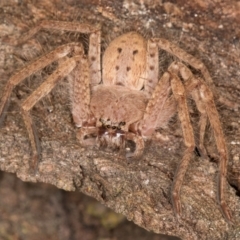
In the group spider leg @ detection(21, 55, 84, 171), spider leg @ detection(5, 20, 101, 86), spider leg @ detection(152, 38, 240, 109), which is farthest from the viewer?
spider leg @ detection(5, 20, 101, 86)

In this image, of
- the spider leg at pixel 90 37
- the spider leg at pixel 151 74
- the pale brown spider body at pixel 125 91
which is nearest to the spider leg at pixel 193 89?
the pale brown spider body at pixel 125 91

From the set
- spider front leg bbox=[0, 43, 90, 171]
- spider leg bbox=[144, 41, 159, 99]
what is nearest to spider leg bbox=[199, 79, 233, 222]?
spider leg bbox=[144, 41, 159, 99]

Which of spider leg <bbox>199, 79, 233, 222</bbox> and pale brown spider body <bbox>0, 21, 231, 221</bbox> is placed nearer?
spider leg <bbox>199, 79, 233, 222</bbox>

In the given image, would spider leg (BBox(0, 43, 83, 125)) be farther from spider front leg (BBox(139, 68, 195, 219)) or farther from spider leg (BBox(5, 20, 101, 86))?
spider front leg (BBox(139, 68, 195, 219))

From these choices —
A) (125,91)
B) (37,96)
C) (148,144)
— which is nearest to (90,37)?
(125,91)

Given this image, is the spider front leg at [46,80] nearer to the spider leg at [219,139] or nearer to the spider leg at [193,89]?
the spider leg at [193,89]

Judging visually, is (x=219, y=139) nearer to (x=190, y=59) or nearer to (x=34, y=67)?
(x=190, y=59)
